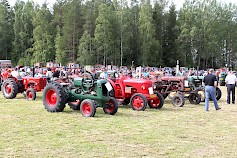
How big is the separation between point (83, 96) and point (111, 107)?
824 mm

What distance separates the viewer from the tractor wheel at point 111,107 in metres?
8.83

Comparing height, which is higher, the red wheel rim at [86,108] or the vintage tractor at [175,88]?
the vintage tractor at [175,88]

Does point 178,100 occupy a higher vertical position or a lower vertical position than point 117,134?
higher

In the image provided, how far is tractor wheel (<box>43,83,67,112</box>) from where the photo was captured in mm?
8844

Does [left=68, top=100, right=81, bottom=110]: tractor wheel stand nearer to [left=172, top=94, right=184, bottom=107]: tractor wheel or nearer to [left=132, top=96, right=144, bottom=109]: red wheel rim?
[left=132, top=96, right=144, bottom=109]: red wheel rim

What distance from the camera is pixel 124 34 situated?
135 ft

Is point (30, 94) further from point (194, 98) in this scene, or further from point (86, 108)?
point (194, 98)

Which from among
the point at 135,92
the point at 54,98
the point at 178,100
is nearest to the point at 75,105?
the point at 54,98

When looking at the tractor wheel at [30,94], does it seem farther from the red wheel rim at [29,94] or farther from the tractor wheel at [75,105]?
the tractor wheel at [75,105]

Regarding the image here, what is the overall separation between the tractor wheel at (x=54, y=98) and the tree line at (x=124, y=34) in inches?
1176

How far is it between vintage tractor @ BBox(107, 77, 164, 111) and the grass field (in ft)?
1.98

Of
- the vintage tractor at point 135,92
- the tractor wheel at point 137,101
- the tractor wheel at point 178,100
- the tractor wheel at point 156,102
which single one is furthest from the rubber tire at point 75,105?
the tractor wheel at point 178,100

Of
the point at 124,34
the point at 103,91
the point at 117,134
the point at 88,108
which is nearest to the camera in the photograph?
the point at 117,134

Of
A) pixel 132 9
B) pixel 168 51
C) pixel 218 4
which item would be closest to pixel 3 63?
pixel 132 9
